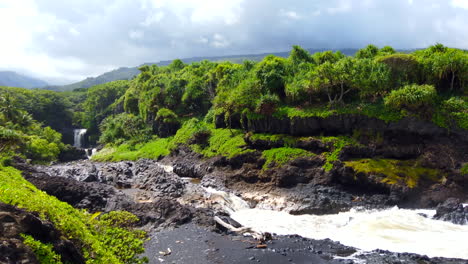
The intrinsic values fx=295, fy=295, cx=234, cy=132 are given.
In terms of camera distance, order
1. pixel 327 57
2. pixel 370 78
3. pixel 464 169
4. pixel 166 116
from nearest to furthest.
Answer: pixel 464 169
pixel 370 78
pixel 327 57
pixel 166 116

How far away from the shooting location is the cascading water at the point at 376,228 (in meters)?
19.3

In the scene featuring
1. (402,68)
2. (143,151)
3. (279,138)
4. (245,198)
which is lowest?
(143,151)

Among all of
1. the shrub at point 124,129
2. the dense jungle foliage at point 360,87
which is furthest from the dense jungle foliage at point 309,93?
the shrub at point 124,129

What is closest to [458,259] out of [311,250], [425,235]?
[425,235]

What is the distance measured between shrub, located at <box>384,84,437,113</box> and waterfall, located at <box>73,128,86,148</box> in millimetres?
86348

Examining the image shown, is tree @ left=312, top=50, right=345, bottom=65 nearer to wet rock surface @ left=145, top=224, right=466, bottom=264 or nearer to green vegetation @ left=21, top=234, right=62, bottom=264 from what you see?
wet rock surface @ left=145, top=224, right=466, bottom=264

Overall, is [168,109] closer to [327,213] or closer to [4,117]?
[4,117]

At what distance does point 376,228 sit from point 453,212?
6.33 m

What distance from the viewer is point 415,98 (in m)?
30.5

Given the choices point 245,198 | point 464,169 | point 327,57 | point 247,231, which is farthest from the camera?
point 327,57

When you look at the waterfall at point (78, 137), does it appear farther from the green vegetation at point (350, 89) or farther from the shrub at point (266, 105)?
the shrub at point (266, 105)

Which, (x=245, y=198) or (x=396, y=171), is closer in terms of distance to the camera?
(x=396, y=171)

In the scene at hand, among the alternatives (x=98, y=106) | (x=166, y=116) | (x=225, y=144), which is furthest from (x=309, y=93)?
(x=98, y=106)

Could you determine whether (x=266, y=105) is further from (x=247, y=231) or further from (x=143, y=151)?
(x=143, y=151)
